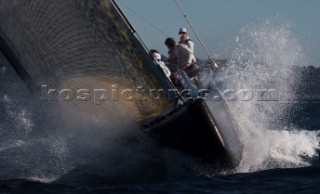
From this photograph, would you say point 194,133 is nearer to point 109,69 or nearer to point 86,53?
point 109,69

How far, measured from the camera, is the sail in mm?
8539

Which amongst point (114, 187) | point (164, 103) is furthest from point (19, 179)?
point (164, 103)

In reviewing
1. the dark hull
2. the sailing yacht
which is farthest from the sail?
the dark hull

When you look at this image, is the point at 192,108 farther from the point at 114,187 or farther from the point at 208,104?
the point at 114,187


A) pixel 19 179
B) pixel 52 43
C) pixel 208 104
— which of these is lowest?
pixel 208 104

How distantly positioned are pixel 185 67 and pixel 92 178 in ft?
8.35

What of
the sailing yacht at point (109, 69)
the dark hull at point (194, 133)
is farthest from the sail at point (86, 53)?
the dark hull at point (194, 133)

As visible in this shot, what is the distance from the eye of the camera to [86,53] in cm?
862

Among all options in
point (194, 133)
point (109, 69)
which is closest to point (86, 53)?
point (109, 69)

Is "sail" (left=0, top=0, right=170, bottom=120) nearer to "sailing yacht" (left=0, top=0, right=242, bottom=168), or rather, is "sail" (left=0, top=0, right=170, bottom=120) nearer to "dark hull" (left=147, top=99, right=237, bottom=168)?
"sailing yacht" (left=0, top=0, right=242, bottom=168)

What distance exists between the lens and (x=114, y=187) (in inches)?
309

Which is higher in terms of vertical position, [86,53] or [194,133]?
[86,53]

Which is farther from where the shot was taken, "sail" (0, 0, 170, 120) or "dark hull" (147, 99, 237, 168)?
"sail" (0, 0, 170, 120)

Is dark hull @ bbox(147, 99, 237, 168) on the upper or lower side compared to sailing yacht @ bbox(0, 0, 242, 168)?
lower
